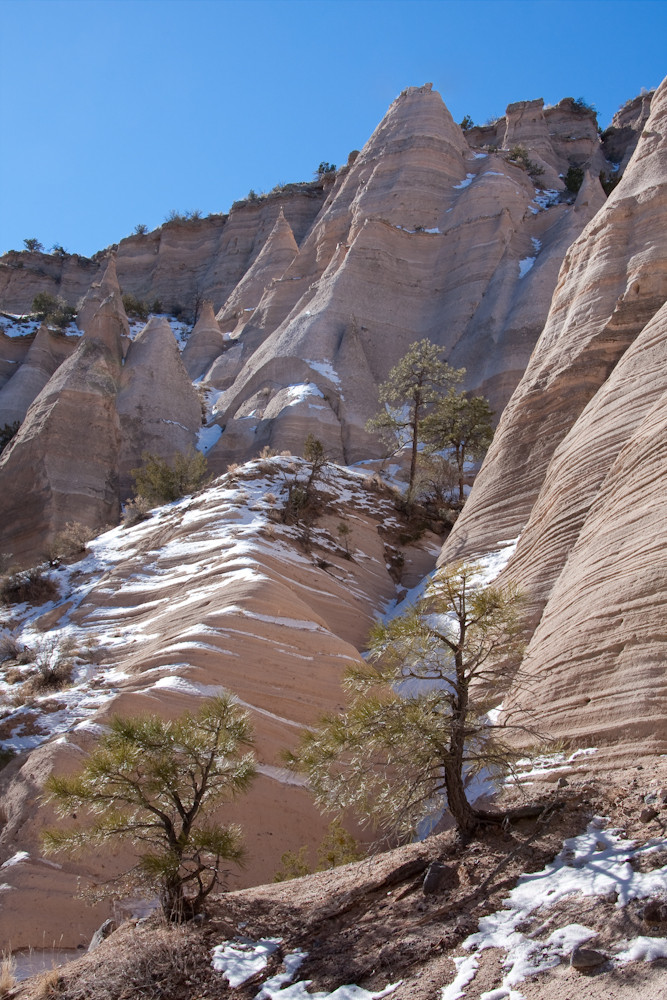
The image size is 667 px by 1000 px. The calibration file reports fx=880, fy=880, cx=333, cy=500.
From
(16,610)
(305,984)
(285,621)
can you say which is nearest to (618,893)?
(305,984)

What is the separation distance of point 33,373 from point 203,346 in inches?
376

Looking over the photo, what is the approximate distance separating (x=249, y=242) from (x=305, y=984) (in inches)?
2440

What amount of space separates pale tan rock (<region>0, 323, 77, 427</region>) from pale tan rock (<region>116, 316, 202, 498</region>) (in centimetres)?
673

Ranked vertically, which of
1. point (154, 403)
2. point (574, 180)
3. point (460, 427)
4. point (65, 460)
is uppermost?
point (574, 180)

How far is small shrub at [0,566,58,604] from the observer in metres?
19.0

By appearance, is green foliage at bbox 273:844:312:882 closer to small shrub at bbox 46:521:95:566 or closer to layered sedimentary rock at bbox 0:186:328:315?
small shrub at bbox 46:521:95:566

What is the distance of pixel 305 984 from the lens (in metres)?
6.39

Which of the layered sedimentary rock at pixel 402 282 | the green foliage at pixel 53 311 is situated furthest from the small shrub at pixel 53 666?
the green foliage at pixel 53 311

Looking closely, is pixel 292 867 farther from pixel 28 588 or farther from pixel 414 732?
pixel 28 588

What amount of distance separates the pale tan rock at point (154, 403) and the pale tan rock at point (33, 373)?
673 centimetres

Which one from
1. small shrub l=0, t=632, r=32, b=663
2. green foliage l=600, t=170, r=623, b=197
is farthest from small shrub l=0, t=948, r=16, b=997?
green foliage l=600, t=170, r=623, b=197

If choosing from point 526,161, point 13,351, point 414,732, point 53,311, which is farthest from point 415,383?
point 53,311

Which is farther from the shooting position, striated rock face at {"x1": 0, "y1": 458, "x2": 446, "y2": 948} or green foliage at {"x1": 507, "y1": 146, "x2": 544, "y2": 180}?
green foliage at {"x1": 507, "y1": 146, "x2": 544, "y2": 180}

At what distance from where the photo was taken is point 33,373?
44875mm
